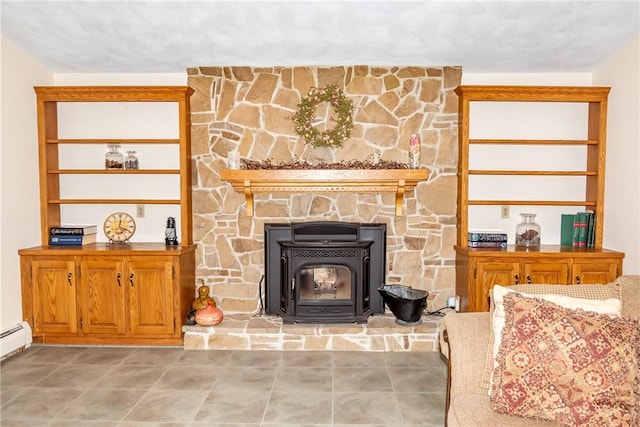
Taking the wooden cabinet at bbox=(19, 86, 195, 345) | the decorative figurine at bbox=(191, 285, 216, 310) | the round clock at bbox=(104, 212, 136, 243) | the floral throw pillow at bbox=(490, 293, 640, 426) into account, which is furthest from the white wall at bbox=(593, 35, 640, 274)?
the round clock at bbox=(104, 212, 136, 243)

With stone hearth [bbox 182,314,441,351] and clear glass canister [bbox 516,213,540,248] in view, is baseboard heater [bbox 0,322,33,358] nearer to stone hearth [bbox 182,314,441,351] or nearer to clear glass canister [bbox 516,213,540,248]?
stone hearth [bbox 182,314,441,351]

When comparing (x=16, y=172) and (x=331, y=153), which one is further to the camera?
(x=331, y=153)

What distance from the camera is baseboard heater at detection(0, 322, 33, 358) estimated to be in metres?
3.33

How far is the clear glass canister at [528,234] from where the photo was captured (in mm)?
3836

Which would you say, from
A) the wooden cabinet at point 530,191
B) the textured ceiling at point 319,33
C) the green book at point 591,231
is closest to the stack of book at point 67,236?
the textured ceiling at point 319,33

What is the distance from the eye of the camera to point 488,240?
3766mm

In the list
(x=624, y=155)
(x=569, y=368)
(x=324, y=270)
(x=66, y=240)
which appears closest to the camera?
(x=569, y=368)

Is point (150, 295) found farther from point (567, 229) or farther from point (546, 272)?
point (567, 229)

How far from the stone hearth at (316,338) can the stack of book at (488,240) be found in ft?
2.76

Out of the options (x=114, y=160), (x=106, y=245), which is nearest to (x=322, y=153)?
(x=114, y=160)

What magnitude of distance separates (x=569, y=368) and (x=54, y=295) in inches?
148

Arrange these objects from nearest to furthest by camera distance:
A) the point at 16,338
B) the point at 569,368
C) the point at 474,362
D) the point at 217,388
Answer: the point at 569,368, the point at 474,362, the point at 217,388, the point at 16,338

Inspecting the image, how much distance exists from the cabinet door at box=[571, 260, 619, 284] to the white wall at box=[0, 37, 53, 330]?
4.63 meters

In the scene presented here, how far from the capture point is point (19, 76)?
3.60 m
